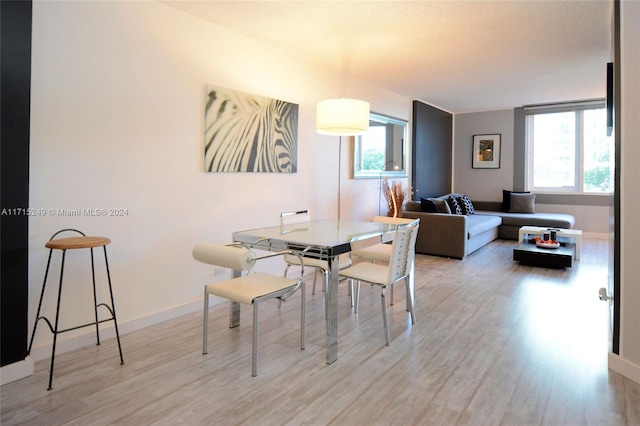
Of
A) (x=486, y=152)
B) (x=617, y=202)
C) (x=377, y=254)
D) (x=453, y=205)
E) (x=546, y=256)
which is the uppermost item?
(x=486, y=152)

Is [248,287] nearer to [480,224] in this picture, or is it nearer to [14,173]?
[14,173]

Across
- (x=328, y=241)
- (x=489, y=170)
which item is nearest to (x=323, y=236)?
(x=328, y=241)

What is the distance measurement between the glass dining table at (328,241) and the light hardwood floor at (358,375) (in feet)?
0.60

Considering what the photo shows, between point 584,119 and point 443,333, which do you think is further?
point 584,119

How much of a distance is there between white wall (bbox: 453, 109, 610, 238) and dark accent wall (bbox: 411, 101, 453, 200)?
21 centimetres

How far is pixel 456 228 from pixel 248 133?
315 centimetres

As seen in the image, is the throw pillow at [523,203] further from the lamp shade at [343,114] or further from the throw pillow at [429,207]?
the lamp shade at [343,114]

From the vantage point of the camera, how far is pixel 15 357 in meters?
2.17

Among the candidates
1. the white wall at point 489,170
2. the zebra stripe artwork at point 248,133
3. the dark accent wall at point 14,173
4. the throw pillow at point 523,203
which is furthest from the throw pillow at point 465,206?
the dark accent wall at point 14,173

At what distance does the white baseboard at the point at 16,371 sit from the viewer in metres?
2.12

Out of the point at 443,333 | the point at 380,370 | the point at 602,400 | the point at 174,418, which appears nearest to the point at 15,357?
the point at 174,418

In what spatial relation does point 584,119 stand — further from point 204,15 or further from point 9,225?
point 9,225

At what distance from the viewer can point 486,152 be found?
26.3 ft

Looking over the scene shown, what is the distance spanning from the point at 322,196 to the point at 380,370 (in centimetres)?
273
